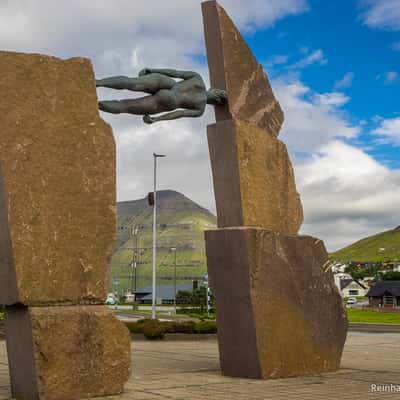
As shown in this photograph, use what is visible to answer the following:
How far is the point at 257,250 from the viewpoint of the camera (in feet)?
27.7

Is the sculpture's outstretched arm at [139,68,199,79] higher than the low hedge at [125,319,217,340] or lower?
higher

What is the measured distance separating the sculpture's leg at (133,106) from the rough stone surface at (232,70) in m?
1.36

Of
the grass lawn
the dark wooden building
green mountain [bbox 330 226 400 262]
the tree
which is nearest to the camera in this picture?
the grass lawn

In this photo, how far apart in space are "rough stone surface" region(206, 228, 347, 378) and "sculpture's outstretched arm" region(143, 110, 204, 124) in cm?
167

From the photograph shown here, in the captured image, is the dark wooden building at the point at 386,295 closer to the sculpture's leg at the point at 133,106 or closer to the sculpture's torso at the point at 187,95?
the sculpture's torso at the point at 187,95

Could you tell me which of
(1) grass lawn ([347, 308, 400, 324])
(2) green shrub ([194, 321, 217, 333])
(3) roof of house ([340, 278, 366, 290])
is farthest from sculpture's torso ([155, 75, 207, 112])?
(3) roof of house ([340, 278, 366, 290])

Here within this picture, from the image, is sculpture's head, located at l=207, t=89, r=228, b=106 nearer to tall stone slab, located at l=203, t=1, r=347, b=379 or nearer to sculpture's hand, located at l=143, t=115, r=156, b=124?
tall stone slab, located at l=203, t=1, r=347, b=379

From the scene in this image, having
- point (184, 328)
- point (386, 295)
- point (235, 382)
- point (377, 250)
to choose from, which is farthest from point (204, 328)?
point (377, 250)

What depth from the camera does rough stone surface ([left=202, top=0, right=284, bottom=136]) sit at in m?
9.23

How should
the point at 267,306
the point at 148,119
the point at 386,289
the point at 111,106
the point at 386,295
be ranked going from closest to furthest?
1. the point at 111,106
2. the point at 148,119
3. the point at 267,306
4. the point at 386,289
5. the point at 386,295

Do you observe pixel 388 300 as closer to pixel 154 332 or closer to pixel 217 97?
pixel 154 332

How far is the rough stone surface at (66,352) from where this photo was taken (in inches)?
246

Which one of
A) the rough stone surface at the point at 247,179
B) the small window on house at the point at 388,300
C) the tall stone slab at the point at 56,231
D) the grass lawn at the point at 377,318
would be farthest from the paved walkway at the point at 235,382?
the small window on house at the point at 388,300

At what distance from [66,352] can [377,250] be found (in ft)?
605
